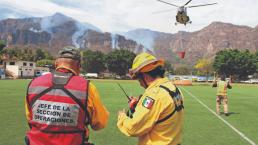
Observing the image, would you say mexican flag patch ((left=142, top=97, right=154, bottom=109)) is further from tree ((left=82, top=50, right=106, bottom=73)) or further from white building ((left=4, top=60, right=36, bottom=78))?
tree ((left=82, top=50, right=106, bottom=73))

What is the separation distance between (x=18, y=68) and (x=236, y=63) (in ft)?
201

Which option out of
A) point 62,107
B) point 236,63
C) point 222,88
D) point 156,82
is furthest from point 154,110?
point 236,63

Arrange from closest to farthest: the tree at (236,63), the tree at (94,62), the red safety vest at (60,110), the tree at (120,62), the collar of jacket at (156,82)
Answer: the red safety vest at (60,110)
the collar of jacket at (156,82)
the tree at (236,63)
the tree at (120,62)
the tree at (94,62)

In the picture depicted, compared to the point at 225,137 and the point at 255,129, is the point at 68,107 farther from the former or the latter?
the point at 255,129

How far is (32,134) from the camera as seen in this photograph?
3984mm

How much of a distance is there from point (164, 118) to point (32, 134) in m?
1.30

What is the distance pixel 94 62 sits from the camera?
452ft

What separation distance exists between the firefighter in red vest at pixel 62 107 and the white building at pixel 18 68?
105882mm

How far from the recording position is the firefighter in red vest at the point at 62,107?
3.88 meters

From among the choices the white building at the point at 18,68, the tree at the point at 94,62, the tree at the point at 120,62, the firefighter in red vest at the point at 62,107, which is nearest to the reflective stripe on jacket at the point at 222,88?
the firefighter in red vest at the point at 62,107

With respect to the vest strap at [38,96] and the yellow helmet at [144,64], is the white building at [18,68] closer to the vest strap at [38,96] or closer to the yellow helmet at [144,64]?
the vest strap at [38,96]

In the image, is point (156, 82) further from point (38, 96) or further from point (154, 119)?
point (38, 96)

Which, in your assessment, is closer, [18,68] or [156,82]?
[156,82]

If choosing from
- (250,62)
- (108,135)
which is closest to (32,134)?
(108,135)
